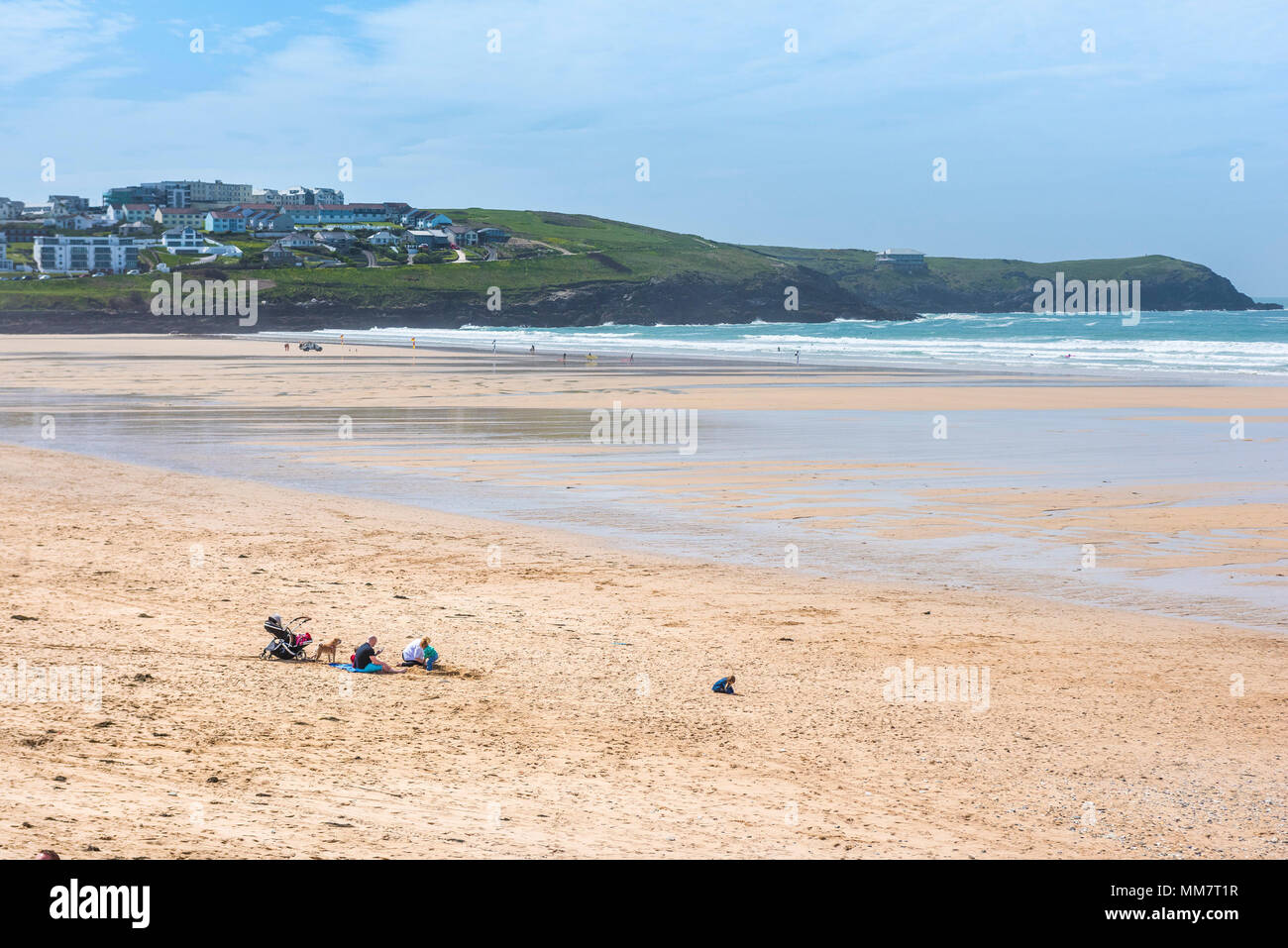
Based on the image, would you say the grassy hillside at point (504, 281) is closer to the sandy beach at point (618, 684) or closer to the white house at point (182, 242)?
the white house at point (182, 242)

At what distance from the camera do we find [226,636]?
1034 centimetres

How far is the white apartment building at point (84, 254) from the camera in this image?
161m

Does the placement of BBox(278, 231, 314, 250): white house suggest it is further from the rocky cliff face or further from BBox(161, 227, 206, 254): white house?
the rocky cliff face

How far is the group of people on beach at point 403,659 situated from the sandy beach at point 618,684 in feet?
0.64
